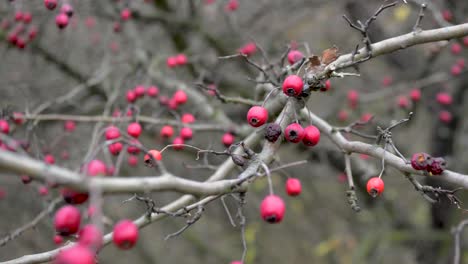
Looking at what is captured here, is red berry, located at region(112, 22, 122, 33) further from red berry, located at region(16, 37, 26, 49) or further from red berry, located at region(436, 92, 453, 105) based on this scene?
red berry, located at region(436, 92, 453, 105)

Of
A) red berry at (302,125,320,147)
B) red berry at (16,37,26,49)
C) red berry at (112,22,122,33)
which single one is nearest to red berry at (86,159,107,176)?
red berry at (302,125,320,147)

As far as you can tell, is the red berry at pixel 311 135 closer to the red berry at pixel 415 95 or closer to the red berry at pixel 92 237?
the red berry at pixel 92 237

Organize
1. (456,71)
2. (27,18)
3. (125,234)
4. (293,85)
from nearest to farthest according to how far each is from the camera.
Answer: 1. (125,234)
2. (293,85)
3. (27,18)
4. (456,71)

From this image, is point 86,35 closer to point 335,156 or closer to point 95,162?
point 335,156

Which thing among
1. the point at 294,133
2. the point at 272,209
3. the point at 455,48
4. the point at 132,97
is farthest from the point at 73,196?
the point at 455,48

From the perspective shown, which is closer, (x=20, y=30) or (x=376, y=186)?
(x=376, y=186)

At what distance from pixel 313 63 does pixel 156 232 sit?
8456 millimetres

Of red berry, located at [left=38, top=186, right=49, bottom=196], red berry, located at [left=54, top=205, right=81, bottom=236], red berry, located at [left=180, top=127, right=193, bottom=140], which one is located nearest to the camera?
red berry, located at [left=54, top=205, right=81, bottom=236]

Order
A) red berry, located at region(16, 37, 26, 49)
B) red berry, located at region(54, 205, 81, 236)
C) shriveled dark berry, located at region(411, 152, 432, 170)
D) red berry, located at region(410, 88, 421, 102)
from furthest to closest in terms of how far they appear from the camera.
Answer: red berry, located at region(410, 88, 421, 102) < red berry, located at region(16, 37, 26, 49) < shriveled dark berry, located at region(411, 152, 432, 170) < red berry, located at region(54, 205, 81, 236)

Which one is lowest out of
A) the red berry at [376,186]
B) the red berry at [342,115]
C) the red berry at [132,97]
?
the red berry at [132,97]

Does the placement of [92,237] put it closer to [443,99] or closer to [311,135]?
[311,135]

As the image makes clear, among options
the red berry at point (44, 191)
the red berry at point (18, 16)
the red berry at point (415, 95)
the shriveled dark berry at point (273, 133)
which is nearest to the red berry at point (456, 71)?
the red berry at point (415, 95)

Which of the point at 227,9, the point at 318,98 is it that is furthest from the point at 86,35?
the point at 318,98

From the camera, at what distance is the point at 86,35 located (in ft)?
25.0
